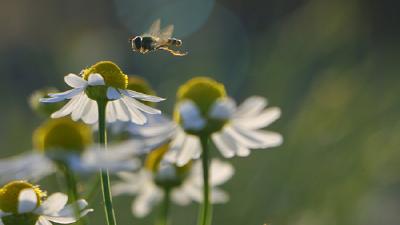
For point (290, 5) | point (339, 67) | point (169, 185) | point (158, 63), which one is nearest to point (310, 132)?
point (339, 67)

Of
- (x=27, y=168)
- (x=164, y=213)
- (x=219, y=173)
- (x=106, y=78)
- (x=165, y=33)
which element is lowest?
(x=27, y=168)

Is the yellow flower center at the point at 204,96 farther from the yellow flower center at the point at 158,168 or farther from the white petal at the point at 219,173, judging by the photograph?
the white petal at the point at 219,173

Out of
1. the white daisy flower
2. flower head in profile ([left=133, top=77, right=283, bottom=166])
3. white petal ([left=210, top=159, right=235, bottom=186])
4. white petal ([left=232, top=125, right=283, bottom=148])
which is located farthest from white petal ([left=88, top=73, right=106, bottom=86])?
white petal ([left=210, top=159, right=235, bottom=186])

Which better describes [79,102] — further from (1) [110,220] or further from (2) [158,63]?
(2) [158,63]

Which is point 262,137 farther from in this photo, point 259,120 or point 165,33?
point 165,33

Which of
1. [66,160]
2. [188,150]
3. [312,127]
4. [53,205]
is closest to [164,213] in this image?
[188,150]

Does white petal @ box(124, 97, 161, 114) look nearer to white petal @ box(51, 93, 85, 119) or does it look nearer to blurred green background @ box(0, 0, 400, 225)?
white petal @ box(51, 93, 85, 119)

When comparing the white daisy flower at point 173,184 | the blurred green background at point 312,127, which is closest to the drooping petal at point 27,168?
the white daisy flower at point 173,184
